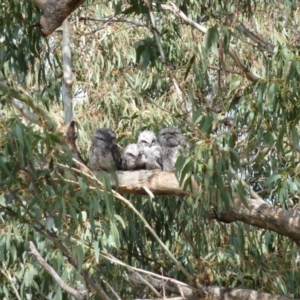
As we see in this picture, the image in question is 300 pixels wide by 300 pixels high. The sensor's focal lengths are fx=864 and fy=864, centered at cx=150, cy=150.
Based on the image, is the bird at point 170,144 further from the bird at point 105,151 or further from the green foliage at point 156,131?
the bird at point 105,151

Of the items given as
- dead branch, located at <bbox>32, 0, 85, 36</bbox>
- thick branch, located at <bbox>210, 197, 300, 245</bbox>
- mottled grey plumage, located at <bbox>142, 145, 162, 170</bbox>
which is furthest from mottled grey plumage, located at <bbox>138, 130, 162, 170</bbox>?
dead branch, located at <bbox>32, 0, 85, 36</bbox>

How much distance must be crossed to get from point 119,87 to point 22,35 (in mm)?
1570

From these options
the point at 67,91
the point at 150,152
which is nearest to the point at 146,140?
the point at 150,152

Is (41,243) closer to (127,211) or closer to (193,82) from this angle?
(127,211)

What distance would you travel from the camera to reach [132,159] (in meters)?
4.90

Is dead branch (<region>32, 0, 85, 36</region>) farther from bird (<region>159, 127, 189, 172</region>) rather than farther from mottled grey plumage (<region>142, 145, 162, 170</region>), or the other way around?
bird (<region>159, 127, 189, 172</region>)

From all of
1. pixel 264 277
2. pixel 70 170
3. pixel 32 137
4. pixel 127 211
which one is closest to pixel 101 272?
pixel 127 211

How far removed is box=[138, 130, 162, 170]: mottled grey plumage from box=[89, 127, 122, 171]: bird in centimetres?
16

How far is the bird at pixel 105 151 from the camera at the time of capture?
16.1ft

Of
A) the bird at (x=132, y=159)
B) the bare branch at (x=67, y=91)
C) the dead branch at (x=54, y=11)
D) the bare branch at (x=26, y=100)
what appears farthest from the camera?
the bird at (x=132, y=159)

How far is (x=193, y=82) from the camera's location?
19.2 ft

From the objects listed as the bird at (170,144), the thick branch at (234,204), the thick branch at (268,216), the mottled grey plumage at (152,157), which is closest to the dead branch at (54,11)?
the thick branch at (234,204)

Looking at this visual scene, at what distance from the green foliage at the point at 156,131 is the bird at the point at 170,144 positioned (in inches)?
2.7

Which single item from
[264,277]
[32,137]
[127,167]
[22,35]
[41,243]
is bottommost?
[264,277]
